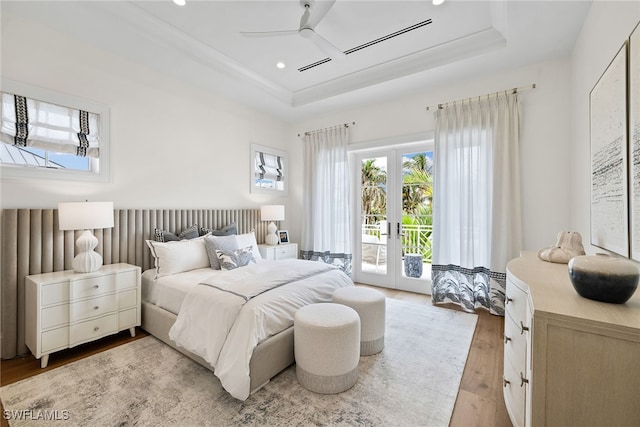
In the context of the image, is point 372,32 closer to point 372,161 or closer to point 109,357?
point 372,161

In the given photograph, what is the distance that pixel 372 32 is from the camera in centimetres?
279

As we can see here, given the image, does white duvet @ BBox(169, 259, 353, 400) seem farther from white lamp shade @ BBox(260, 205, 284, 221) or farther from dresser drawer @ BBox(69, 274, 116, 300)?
white lamp shade @ BBox(260, 205, 284, 221)

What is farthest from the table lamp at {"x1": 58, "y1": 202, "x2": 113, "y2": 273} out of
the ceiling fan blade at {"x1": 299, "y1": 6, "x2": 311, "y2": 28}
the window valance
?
the ceiling fan blade at {"x1": 299, "y1": 6, "x2": 311, "y2": 28}

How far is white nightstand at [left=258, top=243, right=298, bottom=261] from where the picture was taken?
414 centimetres

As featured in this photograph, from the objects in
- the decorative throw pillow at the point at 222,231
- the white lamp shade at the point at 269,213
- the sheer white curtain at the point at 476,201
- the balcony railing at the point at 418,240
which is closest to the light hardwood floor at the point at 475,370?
the sheer white curtain at the point at 476,201

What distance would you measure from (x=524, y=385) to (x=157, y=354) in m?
2.64

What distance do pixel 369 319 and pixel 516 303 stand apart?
3.88ft

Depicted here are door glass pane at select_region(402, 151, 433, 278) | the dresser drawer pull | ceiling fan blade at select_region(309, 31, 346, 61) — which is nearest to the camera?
the dresser drawer pull

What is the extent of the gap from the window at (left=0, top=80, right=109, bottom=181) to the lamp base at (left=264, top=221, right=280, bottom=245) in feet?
7.46

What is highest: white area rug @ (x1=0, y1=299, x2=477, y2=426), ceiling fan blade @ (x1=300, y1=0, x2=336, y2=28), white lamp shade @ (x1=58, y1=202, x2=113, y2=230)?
ceiling fan blade @ (x1=300, y1=0, x2=336, y2=28)

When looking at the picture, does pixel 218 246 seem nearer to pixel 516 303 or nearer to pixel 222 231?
pixel 222 231

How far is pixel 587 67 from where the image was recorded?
2270mm

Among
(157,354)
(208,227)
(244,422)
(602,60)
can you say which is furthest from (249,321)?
(602,60)

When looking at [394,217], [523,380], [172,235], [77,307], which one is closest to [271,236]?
[172,235]
